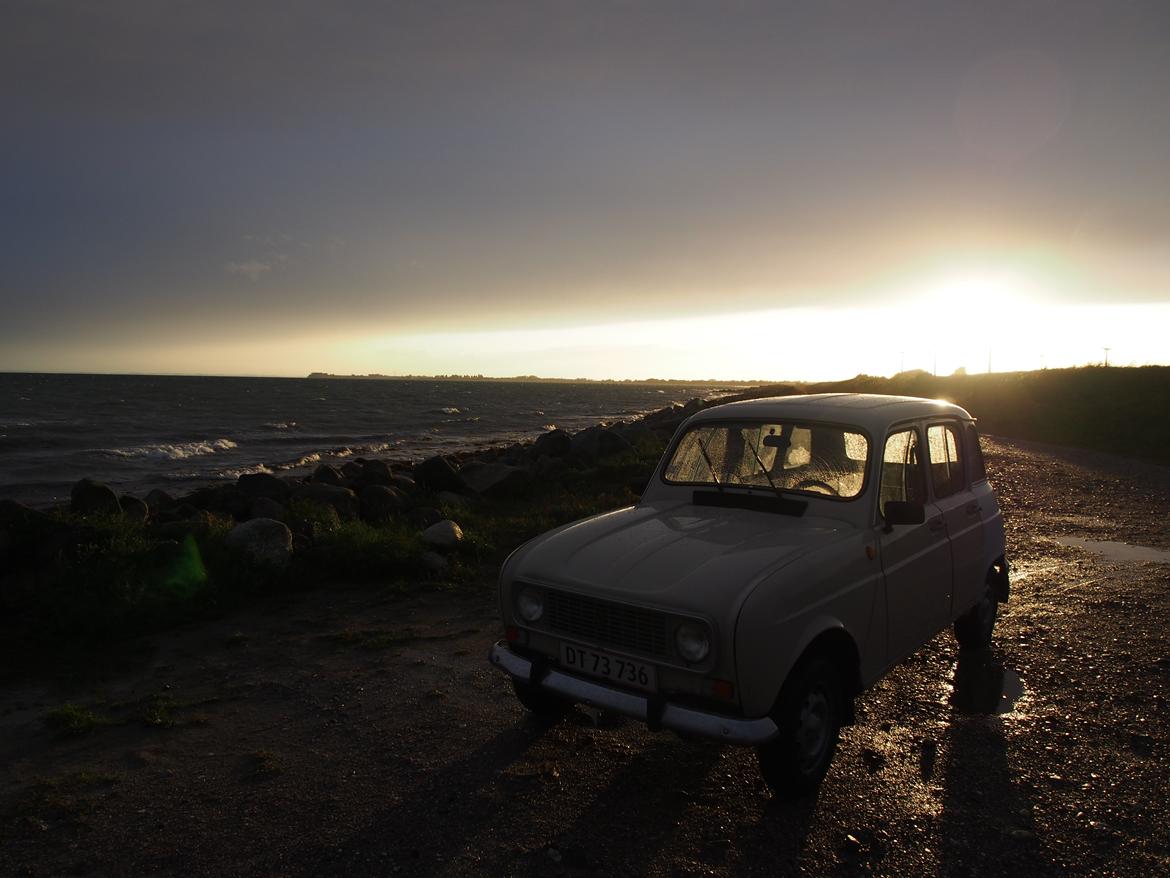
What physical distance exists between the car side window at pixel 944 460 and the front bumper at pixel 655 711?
2651 millimetres

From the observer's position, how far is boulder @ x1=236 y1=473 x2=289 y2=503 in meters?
A: 15.9

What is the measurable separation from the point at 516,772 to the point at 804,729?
1.62 m

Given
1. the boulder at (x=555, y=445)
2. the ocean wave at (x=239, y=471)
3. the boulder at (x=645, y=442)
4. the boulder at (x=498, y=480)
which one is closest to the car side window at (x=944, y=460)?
the boulder at (x=498, y=480)

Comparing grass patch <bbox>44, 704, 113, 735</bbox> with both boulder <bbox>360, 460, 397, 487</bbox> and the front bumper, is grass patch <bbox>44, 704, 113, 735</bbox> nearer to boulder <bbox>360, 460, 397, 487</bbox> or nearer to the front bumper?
the front bumper

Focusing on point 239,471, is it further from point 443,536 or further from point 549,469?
point 443,536

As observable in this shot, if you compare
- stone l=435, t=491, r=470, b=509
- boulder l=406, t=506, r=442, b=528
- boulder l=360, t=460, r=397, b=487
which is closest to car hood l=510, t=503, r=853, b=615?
boulder l=406, t=506, r=442, b=528

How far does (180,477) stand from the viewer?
26.2 metres

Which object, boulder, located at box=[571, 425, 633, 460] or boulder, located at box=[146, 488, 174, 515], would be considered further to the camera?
boulder, located at box=[571, 425, 633, 460]

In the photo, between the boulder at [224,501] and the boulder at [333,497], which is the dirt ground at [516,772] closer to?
the boulder at [333,497]

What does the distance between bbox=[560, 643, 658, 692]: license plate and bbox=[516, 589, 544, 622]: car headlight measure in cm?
24

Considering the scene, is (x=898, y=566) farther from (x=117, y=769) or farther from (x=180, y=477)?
(x=180, y=477)

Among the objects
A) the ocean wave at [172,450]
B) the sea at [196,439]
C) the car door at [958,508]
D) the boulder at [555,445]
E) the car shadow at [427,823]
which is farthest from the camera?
the ocean wave at [172,450]

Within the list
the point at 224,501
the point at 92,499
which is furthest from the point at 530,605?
the point at 224,501

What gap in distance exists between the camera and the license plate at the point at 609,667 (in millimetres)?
3814
